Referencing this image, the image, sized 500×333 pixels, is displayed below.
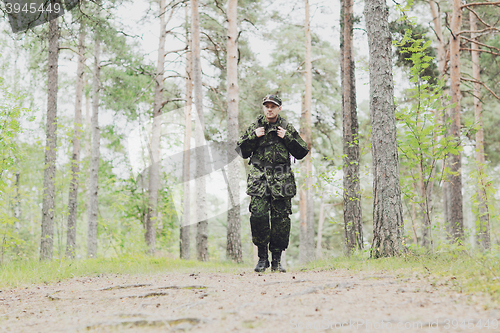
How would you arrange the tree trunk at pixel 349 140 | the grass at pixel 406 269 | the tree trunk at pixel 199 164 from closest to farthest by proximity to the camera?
the grass at pixel 406 269 < the tree trunk at pixel 349 140 < the tree trunk at pixel 199 164

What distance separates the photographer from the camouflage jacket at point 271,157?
493 centimetres

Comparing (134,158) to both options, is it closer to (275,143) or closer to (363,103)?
(275,143)

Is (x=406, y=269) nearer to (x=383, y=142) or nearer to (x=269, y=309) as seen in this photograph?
(x=383, y=142)

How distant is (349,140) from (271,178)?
358 centimetres

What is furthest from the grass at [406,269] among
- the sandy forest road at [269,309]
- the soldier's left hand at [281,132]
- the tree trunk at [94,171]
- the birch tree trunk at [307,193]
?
the birch tree trunk at [307,193]

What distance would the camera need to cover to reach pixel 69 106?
24109 millimetres

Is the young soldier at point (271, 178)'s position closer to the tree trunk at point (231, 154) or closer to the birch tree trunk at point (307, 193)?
the tree trunk at point (231, 154)

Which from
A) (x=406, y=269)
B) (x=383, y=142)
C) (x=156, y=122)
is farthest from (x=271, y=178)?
(x=156, y=122)

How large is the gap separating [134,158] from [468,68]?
59.3 feet

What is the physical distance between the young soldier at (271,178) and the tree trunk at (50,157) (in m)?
6.12

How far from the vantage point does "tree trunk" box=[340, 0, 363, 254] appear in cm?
764

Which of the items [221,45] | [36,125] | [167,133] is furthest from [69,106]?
[221,45]

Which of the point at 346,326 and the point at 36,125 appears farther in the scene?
the point at 36,125

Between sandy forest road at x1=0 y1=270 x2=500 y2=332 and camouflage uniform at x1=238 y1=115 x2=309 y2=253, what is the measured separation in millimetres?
1238
